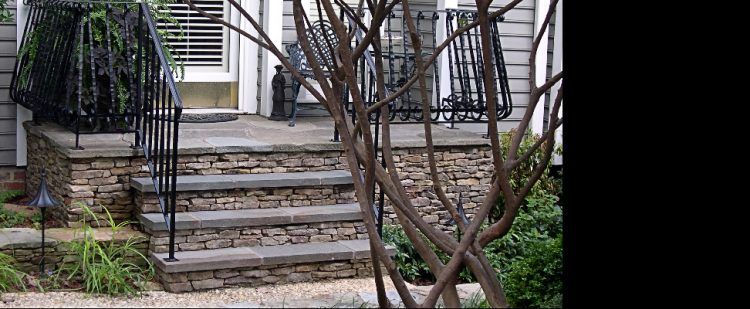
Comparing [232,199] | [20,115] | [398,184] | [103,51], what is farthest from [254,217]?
[398,184]

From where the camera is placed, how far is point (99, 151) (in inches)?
242

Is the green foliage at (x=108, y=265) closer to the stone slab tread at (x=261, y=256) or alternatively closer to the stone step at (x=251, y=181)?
the stone slab tread at (x=261, y=256)

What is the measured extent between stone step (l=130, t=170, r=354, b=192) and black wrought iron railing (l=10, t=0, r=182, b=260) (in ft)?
0.38

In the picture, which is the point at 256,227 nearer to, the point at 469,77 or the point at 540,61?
the point at 469,77

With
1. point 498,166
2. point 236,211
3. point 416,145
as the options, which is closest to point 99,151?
point 236,211

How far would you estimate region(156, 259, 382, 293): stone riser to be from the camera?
222 inches

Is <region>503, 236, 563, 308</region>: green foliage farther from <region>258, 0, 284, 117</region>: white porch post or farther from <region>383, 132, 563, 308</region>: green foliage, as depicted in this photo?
<region>258, 0, 284, 117</region>: white porch post

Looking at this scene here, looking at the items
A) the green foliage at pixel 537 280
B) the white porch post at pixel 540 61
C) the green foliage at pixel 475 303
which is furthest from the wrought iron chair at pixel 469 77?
the green foliage at pixel 475 303

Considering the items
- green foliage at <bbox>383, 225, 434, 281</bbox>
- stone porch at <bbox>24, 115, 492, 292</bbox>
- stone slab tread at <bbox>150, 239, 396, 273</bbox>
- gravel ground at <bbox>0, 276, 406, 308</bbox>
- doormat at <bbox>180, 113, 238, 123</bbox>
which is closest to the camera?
gravel ground at <bbox>0, 276, 406, 308</bbox>

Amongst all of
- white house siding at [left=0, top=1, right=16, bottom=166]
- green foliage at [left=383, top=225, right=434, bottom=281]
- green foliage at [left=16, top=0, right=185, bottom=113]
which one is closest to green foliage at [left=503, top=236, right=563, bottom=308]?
green foliage at [left=383, top=225, right=434, bottom=281]

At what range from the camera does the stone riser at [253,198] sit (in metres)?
6.17

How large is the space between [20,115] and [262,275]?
236cm
